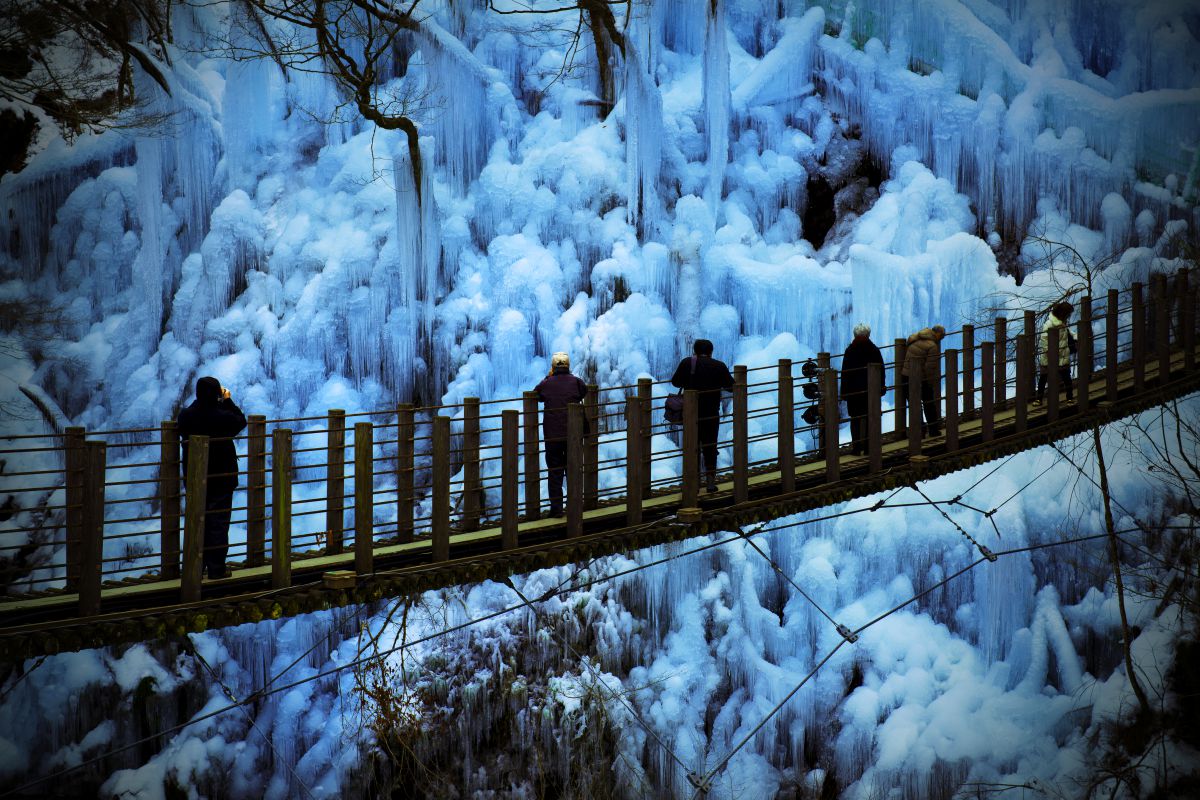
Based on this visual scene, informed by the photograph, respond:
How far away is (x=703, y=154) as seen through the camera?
14.2 m

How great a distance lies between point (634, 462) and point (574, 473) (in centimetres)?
34

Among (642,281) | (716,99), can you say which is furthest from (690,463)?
(716,99)

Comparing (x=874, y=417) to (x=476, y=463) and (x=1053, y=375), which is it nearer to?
(x=1053, y=375)

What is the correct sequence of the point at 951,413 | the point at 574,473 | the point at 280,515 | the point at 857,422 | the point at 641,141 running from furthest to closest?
the point at 641,141 < the point at 857,422 < the point at 951,413 < the point at 574,473 < the point at 280,515

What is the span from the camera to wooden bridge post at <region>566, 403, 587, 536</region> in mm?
5594

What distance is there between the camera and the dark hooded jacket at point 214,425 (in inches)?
203

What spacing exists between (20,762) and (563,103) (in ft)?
30.5

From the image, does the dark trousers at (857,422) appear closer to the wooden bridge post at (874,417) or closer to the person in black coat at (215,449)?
the wooden bridge post at (874,417)

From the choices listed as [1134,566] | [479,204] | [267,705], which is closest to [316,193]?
[479,204]

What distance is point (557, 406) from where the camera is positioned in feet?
19.9

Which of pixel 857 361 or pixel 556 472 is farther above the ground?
pixel 857 361

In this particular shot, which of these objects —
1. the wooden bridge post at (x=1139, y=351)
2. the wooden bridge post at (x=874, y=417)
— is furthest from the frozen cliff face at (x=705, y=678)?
the wooden bridge post at (x=874, y=417)

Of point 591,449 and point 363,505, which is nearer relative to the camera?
point 363,505

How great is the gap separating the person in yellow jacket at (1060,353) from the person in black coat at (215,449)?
5.04 metres
